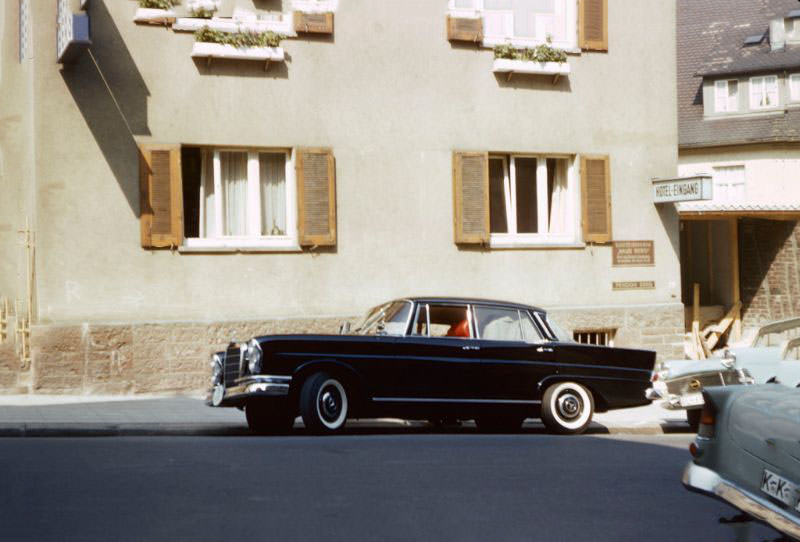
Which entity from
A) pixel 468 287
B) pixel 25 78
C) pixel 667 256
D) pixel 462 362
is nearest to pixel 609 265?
pixel 667 256

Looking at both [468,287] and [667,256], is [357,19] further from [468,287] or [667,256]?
[667,256]

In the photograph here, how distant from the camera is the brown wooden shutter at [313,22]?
59.3 feet

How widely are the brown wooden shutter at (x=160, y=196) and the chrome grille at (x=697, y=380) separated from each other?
24.4ft

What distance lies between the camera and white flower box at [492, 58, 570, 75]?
19234 millimetres

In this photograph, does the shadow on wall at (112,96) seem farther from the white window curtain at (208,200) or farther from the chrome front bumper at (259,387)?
the chrome front bumper at (259,387)

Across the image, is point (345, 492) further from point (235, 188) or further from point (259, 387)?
point (235, 188)

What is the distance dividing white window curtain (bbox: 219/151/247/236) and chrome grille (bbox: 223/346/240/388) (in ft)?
17.5

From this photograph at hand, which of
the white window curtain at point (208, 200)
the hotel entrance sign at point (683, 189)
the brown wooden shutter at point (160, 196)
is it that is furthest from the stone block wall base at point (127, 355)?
the hotel entrance sign at point (683, 189)

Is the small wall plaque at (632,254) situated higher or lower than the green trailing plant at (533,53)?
lower

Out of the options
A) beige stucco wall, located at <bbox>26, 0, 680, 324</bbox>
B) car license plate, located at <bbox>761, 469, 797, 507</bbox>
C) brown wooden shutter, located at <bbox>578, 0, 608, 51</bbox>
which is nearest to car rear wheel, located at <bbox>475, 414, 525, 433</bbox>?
beige stucco wall, located at <bbox>26, 0, 680, 324</bbox>

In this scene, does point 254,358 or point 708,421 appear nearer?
point 708,421

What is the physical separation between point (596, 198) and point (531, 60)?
2545 mm

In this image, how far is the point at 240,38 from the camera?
57.8 feet

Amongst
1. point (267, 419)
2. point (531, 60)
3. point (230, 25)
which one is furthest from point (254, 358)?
point (531, 60)
